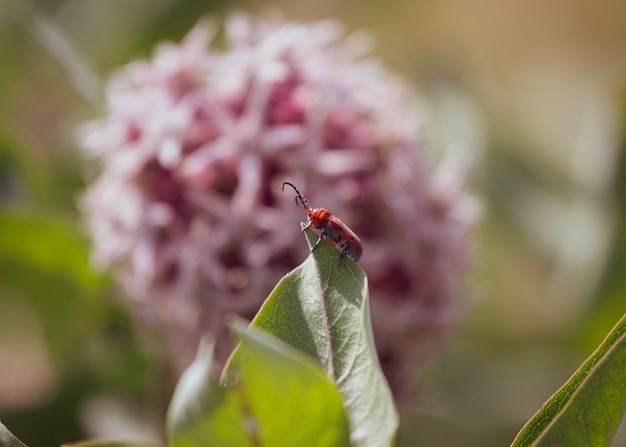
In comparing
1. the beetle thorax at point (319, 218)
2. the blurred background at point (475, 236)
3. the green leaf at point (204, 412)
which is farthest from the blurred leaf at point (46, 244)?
the green leaf at point (204, 412)

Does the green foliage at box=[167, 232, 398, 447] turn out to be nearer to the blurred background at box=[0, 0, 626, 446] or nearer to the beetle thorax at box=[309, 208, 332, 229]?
the beetle thorax at box=[309, 208, 332, 229]

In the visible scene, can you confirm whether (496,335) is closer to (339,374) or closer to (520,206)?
(520,206)

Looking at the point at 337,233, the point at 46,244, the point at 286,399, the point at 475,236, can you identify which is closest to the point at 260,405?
the point at 286,399

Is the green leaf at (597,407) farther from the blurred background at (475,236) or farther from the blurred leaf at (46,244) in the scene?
the blurred leaf at (46,244)

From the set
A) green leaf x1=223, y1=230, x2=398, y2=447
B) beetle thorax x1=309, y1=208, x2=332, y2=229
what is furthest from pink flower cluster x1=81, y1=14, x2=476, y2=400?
green leaf x1=223, y1=230, x2=398, y2=447

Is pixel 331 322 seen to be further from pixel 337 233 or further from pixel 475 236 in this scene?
pixel 475 236
